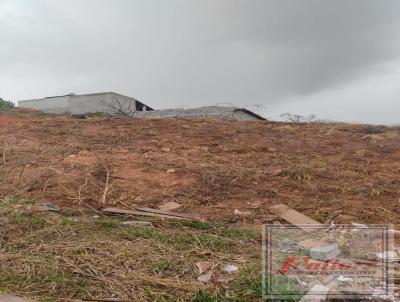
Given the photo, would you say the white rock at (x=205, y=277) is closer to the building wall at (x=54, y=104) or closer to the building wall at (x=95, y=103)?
the building wall at (x=95, y=103)

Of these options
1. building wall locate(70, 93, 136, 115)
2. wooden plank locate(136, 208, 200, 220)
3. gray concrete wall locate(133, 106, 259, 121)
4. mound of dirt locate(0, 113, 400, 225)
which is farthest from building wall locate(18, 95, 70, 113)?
wooden plank locate(136, 208, 200, 220)

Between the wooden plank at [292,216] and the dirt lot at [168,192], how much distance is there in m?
0.12

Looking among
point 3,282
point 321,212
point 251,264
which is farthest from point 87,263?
point 321,212

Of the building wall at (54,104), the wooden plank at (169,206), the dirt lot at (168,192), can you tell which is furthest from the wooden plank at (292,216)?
the building wall at (54,104)

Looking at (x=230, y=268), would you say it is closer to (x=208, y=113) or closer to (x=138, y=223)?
(x=138, y=223)

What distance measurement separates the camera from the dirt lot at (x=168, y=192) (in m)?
3.23

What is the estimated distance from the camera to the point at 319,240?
13.4ft

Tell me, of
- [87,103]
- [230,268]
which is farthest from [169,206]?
[87,103]

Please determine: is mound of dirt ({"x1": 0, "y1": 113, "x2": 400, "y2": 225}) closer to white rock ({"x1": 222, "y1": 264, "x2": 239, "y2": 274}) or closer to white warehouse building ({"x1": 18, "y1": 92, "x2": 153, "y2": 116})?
white rock ({"x1": 222, "y1": 264, "x2": 239, "y2": 274})

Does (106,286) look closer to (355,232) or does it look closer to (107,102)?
(355,232)

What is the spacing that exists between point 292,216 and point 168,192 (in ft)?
6.00

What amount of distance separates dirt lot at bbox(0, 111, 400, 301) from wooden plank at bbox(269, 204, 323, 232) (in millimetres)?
119

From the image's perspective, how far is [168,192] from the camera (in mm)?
6012

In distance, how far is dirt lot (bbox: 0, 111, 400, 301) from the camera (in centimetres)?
Result: 323
